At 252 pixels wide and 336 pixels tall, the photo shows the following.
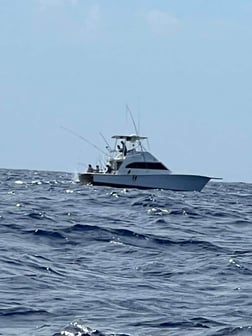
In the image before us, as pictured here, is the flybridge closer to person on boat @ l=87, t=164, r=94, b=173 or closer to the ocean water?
person on boat @ l=87, t=164, r=94, b=173

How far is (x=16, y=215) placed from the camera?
79.3ft

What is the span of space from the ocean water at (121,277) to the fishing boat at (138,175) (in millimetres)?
33228

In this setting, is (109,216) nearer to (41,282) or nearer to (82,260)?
(82,260)

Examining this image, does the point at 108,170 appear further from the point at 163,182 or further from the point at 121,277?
the point at 121,277

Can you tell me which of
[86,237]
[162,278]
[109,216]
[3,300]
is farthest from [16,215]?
[3,300]

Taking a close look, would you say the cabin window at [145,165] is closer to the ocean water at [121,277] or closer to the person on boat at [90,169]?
the person on boat at [90,169]

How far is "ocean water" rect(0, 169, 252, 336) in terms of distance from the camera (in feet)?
34.1

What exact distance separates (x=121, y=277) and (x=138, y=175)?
1757 inches

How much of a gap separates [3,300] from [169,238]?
28.9ft

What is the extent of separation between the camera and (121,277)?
13.7m

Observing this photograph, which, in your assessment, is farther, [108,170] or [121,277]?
[108,170]

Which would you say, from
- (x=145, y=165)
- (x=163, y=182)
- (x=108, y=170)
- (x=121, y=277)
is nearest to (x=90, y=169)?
(x=108, y=170)

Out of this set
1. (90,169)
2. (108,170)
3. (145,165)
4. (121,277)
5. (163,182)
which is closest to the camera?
(121,277)

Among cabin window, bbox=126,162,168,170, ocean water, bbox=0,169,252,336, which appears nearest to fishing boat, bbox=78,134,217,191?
cabin window, bbox=126,162,168,170
